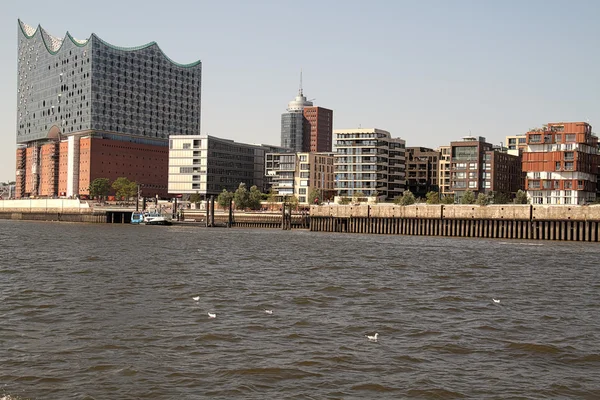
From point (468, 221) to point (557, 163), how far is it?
54.7 metres

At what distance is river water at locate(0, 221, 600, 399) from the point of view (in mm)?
21562

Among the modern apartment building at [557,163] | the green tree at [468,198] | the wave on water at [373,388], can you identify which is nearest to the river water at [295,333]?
the wave on water at [373,388]

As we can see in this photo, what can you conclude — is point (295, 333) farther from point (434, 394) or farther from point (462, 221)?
point (462, 221)

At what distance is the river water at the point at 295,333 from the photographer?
21.6 meters

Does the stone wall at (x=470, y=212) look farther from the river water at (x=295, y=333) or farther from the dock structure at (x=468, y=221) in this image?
the river water at (x=295, y=333)

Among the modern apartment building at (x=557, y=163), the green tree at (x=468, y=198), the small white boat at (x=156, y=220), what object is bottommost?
the small white boat at (x=156, y=220)

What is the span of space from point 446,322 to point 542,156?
466 feet

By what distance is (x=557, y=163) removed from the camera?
16388 centimetres

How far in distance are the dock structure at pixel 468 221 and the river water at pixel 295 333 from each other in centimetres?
5480

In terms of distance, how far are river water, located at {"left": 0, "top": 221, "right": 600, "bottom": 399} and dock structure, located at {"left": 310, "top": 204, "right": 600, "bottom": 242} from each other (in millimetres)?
54799

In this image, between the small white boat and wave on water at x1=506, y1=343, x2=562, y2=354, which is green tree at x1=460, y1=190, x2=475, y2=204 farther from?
wave on water at x1=506, y1=343, x2=562, y2=354

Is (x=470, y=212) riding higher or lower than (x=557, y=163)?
lower

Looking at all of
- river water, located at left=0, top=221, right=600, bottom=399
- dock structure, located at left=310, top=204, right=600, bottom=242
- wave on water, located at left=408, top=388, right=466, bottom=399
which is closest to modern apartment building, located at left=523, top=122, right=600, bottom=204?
dock structure, located at left=310, top=204, right=600, bottom=242

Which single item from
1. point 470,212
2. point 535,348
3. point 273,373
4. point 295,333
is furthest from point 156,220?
point 273,373
